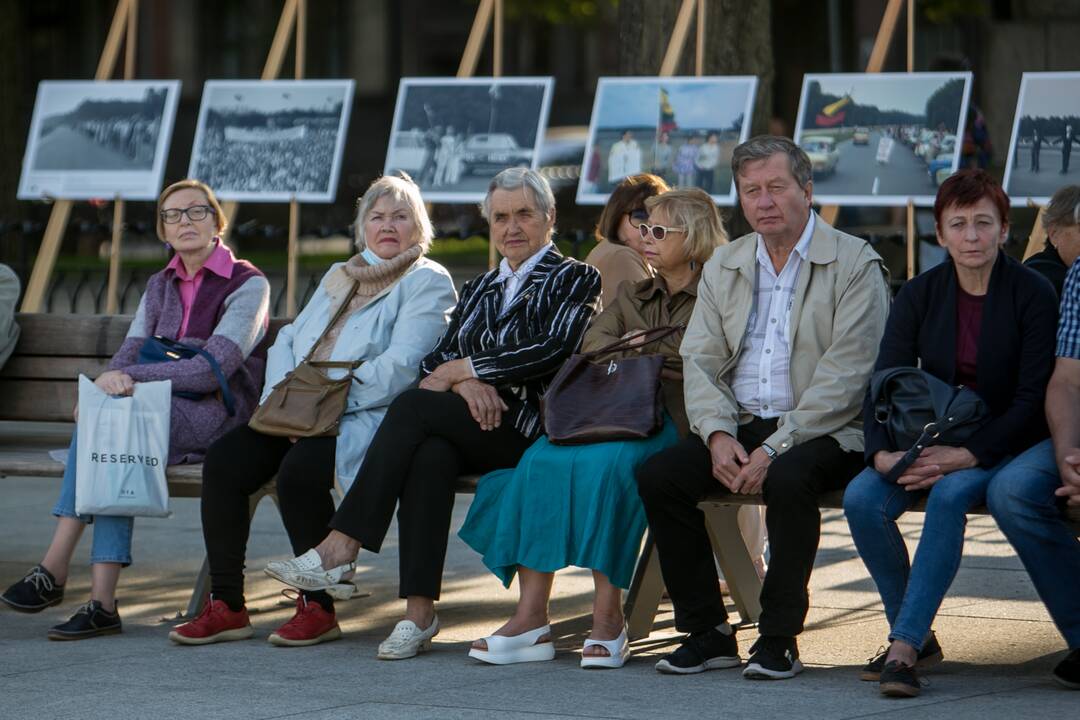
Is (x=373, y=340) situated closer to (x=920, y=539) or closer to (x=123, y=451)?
(x=123, y=451)

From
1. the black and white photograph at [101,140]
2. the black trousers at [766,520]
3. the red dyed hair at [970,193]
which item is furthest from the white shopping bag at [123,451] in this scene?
the black and white photograph at [101,140]

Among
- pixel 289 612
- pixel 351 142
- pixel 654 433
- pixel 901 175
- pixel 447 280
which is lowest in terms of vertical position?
pixel 289 612

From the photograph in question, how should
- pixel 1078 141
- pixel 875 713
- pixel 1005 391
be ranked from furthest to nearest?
pixel 1078 141 → pixel 1005 391 → pixel 875 713

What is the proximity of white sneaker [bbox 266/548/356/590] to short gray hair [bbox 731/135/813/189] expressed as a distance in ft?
5.76

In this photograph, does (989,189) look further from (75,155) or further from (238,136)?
(75,155)

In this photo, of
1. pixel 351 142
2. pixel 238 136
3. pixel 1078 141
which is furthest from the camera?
pixel 351 142

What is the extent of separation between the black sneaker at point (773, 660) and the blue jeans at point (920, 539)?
302 millimetres

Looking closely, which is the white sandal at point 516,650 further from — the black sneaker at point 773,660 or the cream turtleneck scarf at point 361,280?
the cream turtleneck scarf at point 361,280

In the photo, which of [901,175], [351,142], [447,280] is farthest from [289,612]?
[351,142]

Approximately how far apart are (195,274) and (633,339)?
1795 millimetres

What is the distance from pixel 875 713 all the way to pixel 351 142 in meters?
24.0

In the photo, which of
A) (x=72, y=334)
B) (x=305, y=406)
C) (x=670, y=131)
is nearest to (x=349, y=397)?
(x=305, y=406)

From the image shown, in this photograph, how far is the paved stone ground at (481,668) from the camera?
4590 millimetres

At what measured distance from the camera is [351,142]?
2777cm
